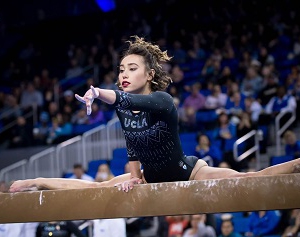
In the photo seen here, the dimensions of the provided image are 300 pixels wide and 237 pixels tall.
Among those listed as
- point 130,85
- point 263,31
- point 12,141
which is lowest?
point 130,85

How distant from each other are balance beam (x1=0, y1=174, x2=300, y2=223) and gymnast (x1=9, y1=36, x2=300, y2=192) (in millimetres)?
141

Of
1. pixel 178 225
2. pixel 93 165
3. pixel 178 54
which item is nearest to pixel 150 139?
pixel 178 225

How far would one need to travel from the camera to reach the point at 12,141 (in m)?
12.9

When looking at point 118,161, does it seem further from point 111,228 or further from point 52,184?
point 52,184

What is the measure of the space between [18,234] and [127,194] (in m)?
3.81

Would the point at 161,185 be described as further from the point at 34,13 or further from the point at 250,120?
the point at 34,13

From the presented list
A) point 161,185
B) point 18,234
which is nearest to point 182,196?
point 161,185

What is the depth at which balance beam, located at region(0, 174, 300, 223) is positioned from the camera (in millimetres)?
4270

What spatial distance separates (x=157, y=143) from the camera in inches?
188

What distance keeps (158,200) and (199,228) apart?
3612 millimetres

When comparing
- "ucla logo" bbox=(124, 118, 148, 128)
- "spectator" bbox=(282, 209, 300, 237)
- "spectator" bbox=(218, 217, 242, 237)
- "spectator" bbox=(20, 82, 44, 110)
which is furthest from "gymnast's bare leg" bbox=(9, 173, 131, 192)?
"spectator" bbox=(20, 82, 44, 110)

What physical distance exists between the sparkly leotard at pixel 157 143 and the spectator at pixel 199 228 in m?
3.04

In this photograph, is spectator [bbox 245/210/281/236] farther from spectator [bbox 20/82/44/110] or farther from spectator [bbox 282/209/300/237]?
spectator [bbox 20/82/44/110]

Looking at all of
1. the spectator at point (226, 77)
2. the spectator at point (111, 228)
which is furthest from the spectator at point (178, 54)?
the spectator at point (111, 228)
